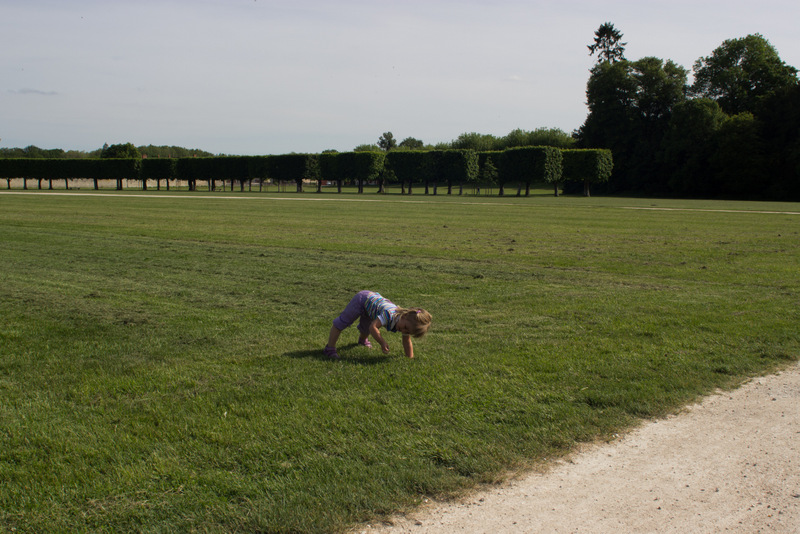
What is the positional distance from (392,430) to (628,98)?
89304 millimetres

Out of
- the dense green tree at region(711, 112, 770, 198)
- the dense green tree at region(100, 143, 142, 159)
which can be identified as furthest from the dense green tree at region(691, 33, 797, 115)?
the dense green tree at region(100, 143, 142, 159)

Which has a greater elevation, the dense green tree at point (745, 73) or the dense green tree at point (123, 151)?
the dense green tree at point (745, 73)

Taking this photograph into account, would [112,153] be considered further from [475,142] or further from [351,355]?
[351,355]

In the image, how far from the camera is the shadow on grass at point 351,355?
592 centimetres

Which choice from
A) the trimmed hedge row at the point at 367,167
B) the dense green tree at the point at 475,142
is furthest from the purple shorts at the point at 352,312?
the dense green tree at the point at 475,142

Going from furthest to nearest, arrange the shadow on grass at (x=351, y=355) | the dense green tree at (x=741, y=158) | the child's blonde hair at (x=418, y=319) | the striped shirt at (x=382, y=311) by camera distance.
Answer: the dense green tree at (x=741, y=158), the shadow on grass at (x=351, y=355), the striped shirt at (x=382, y=311), the child's blonde hair at (x=418, y=319)

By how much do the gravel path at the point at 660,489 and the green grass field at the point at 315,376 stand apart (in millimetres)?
215

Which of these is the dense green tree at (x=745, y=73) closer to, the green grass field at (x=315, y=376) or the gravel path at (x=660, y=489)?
the green grass field at (x=315, y=376)

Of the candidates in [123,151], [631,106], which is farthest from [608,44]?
[123,151]

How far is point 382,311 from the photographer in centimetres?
570

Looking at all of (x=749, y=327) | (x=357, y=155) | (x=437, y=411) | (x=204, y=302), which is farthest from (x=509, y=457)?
(x=357, y=155)

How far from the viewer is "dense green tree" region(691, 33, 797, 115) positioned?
246ft

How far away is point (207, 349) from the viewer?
6.27m

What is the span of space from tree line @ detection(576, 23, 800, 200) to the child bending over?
70.2 meters
